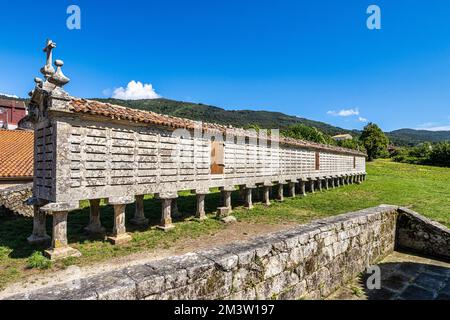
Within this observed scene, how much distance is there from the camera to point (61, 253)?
6.77m

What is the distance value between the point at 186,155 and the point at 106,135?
3048 millimetres

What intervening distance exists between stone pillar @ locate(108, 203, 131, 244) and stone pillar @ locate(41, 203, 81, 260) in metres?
1.17

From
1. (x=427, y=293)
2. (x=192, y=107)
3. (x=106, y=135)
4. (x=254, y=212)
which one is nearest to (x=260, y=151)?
(x=254, y=212)

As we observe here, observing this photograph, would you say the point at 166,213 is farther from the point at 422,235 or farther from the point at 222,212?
the point at 422,235

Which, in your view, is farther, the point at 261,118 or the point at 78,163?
→ the point at 261,118

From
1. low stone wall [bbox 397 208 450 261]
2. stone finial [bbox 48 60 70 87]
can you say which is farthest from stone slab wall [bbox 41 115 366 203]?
low stone wall [bbox 397 208 450 261]

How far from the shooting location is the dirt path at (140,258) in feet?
17.7

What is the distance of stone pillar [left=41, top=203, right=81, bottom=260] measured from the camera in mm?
6758

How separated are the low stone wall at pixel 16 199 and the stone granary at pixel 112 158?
3.18 meters

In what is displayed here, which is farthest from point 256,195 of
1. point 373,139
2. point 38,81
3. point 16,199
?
point 373,139

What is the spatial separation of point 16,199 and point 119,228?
5.28 m

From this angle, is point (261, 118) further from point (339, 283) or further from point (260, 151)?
point (339, 283)

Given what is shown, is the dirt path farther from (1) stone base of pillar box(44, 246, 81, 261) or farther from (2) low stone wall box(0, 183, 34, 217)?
(2) low stone wall box(0, 183, 34, 217)
